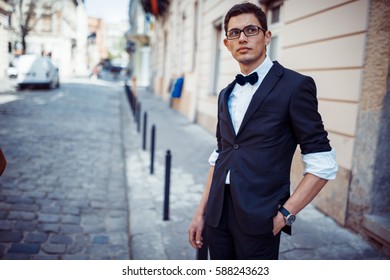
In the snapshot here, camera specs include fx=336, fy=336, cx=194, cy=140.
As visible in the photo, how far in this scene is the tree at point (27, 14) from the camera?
3.09 metres

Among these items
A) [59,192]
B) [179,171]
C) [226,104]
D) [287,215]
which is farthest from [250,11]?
[179,171]

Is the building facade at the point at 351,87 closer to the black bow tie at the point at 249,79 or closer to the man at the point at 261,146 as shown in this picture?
the man at the point at 261,146

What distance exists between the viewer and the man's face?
1597 mm

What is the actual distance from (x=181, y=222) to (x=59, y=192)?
2.01m

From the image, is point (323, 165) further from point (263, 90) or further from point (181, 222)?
point (181, 222)

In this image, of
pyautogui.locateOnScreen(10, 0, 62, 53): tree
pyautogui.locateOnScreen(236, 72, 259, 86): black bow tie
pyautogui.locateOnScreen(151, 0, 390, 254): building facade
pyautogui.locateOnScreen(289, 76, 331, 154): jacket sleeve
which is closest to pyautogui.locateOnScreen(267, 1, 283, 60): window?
pyautogui.locateOnScreen(151, 0, 390, 254): building facade

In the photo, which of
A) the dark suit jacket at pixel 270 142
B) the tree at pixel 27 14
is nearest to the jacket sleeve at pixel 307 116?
the dark suit jacket at pixel 270 142

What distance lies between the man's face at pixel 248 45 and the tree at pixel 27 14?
2.25 meters

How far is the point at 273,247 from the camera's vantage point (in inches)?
66.7

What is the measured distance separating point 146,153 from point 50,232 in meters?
3.68

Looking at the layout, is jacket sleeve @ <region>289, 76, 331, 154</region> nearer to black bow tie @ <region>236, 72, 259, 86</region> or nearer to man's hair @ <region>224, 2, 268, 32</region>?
black bow tie @ <region>236, 72, 259, 86</region>

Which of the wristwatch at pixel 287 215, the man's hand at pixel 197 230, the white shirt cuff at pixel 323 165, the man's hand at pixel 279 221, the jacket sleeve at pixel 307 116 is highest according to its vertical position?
the jacket sleeve at pixel 307 116
